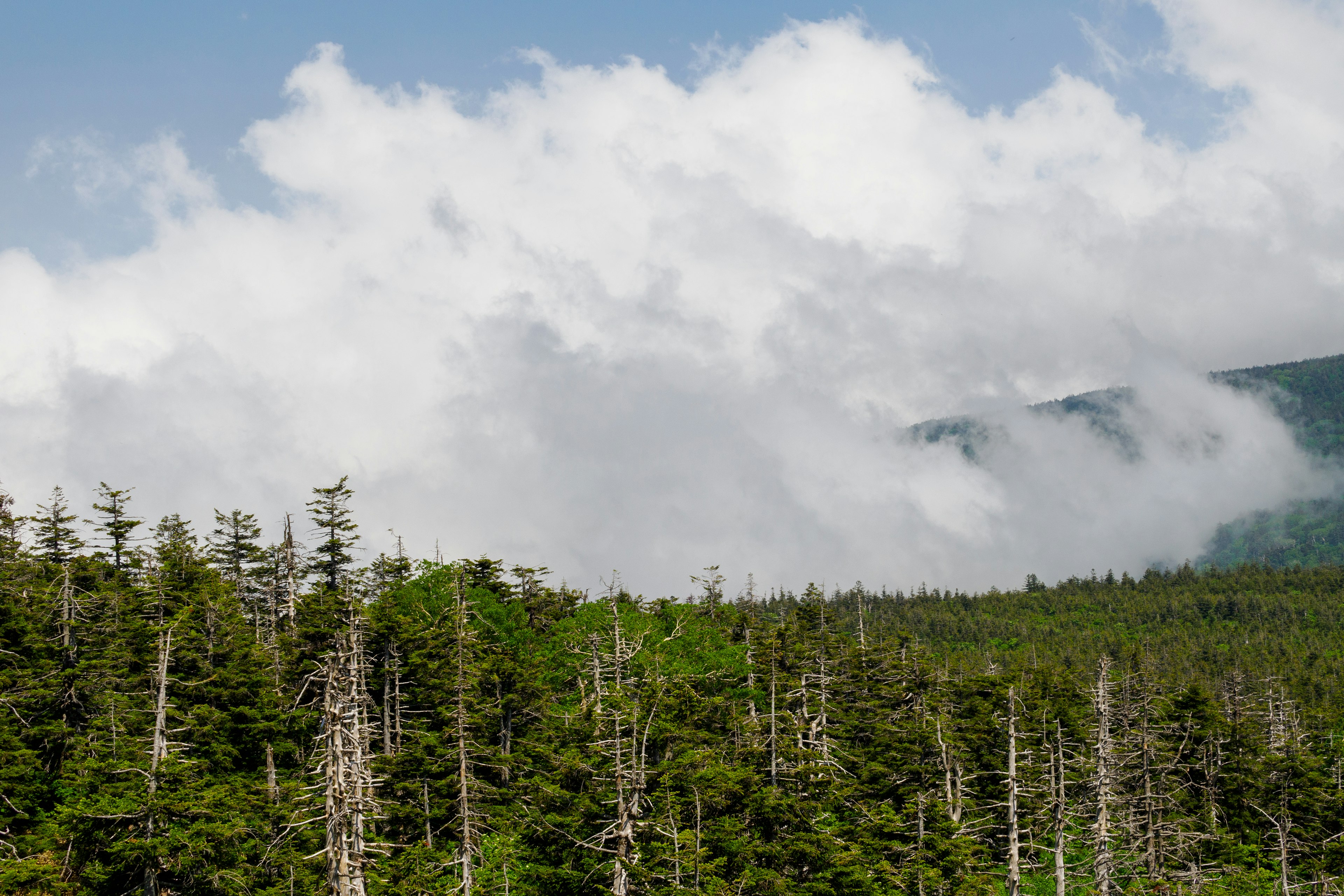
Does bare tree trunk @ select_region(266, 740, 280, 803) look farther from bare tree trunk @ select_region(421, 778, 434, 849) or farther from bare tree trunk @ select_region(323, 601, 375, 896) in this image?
bare tree trunk @ select_region(323, 601, 375, 896)

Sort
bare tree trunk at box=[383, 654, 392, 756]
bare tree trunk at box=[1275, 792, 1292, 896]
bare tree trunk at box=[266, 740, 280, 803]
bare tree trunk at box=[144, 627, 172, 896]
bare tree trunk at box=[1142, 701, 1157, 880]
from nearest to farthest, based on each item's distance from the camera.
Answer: bare tree trunk at box=[144, 627, 172, 896]
bare tree trunk at box=[1275, 792, 1292, 896]
bare tree trunk at box=[266, 740, 280, 803]
bare tree trunk at box=[383, 654, 392, 756]
bare tree trunk at box=[1142, 701, 1157, 880]

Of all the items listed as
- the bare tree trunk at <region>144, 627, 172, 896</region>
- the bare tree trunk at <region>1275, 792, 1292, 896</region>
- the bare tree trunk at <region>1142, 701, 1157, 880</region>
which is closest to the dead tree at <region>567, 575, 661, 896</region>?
the bare tree trunk at <region>144, 627, 172, 896</region>

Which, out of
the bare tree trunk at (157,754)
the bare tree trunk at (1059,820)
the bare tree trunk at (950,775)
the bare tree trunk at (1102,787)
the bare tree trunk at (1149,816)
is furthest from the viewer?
the bare tree trunk at (950,775)

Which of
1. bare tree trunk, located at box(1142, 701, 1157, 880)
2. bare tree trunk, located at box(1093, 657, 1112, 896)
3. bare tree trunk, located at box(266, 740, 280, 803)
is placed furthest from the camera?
bare tree trunk, located at box(1142, 701, 1157, 880)

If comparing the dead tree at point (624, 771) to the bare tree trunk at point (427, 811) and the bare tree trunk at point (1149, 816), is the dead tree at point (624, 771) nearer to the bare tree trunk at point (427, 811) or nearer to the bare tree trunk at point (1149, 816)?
the bare tree trunk at point (427, 811)

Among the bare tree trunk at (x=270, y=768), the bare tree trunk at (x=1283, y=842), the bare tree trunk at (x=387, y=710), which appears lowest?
the bare tree trunk at (x=1283, y=842)

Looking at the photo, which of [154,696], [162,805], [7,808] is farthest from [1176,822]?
[7,808]

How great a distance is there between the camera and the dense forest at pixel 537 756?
4000cm

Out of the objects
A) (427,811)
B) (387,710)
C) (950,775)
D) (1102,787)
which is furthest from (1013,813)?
(387,710)

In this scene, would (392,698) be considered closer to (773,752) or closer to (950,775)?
(773,752)

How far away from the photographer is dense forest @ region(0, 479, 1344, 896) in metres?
40.0

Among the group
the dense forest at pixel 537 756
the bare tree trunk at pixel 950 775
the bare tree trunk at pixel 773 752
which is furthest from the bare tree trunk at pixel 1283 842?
the bare tree trunk at pixel 773 752

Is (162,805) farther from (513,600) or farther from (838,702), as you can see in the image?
(838,702)

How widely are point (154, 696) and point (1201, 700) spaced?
81.4m
